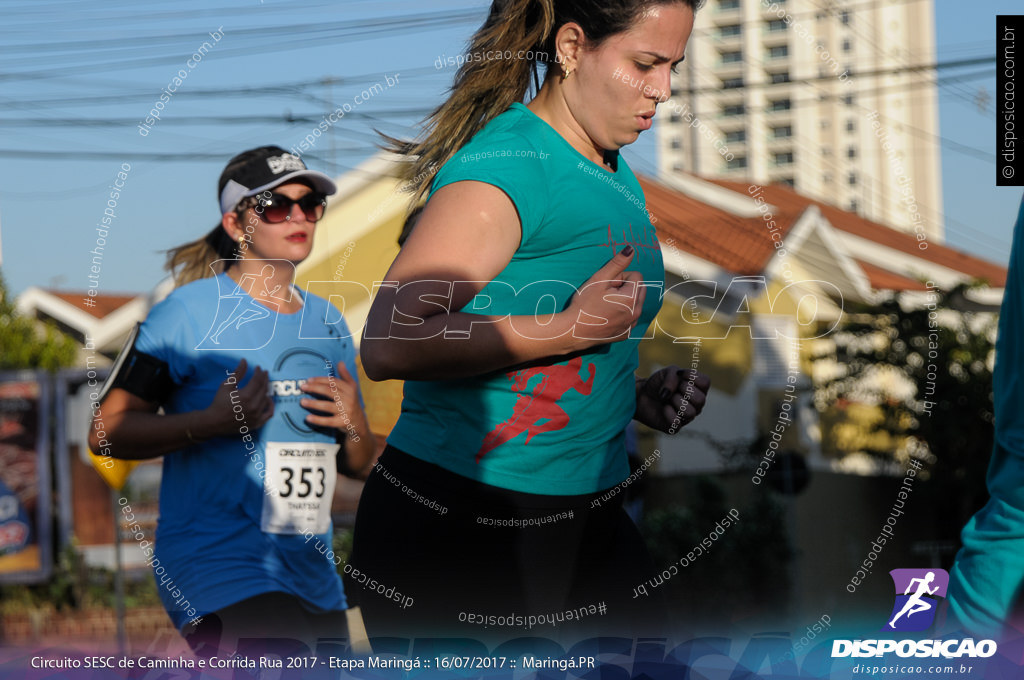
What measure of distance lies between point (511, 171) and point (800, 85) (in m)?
2.01

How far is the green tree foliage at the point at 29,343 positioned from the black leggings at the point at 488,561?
167cm

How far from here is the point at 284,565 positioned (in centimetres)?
270

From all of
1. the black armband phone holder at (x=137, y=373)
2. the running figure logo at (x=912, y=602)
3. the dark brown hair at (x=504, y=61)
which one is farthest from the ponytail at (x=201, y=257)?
the running figure logo at (x=912, y=602)

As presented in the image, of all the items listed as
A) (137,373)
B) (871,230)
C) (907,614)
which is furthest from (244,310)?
(871,230)

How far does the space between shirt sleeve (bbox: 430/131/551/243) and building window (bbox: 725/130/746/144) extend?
5.89 feet

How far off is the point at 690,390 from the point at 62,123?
1867 millimetres

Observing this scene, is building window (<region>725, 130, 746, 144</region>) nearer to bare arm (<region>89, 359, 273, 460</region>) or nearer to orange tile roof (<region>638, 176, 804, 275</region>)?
orange tile roof (<region>638, 176, 804, 275</region>)

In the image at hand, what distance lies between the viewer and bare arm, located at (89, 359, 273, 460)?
2574 millimetres

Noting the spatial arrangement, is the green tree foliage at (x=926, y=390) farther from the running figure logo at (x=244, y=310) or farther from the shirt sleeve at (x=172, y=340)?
the shirt sleeve at (x=172, y=340)

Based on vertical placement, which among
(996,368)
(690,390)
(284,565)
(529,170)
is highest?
(529,170)

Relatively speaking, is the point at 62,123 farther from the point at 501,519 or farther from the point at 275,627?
the point at 501,519

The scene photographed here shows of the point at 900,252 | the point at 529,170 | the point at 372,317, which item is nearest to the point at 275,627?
the point at 372,317

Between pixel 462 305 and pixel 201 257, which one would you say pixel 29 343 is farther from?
pixel 462 305

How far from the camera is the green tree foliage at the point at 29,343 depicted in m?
3.44
